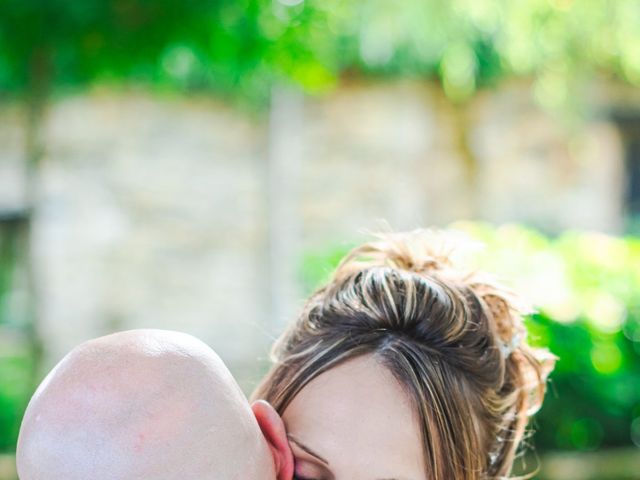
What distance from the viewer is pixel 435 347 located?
4.72 ft

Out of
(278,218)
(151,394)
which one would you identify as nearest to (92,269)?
(278,218)

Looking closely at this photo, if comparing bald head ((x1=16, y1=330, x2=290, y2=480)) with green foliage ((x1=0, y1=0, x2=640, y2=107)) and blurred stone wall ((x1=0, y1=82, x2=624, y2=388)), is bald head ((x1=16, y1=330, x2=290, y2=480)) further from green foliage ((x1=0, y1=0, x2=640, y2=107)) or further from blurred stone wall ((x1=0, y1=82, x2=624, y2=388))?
blurred stone wall ((x1=0, y1=82, x2=624, y2=388))

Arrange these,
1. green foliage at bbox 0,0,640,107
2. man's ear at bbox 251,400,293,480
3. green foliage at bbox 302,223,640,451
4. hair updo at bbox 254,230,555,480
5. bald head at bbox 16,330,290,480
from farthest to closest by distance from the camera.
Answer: green foliage at bbox 302,223,640,451 < green foliage at bbox 0,0,640,107 < hair updo at bbox 254,230,555,480 < man's ear at bbox 251,400,293,480 < bald head at bbox 16,330,290,480

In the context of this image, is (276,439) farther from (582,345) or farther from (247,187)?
(247,187)

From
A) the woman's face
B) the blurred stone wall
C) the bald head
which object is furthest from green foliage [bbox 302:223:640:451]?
the bald head

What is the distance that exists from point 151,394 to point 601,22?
14.5ft

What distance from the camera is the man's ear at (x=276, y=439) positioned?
111 cm

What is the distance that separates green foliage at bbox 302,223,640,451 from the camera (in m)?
5.33

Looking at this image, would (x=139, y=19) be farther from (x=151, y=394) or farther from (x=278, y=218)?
(x=278, y=218)

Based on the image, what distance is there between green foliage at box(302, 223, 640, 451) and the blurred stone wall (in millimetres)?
3534

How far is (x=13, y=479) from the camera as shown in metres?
5.25

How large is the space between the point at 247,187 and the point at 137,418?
9.21m

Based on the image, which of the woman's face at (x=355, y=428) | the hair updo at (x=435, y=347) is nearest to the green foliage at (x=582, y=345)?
the hair updo at (x=435, y=347)

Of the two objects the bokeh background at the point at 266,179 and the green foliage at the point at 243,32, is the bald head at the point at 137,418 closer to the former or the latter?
the green foliage at the point at 243,32
